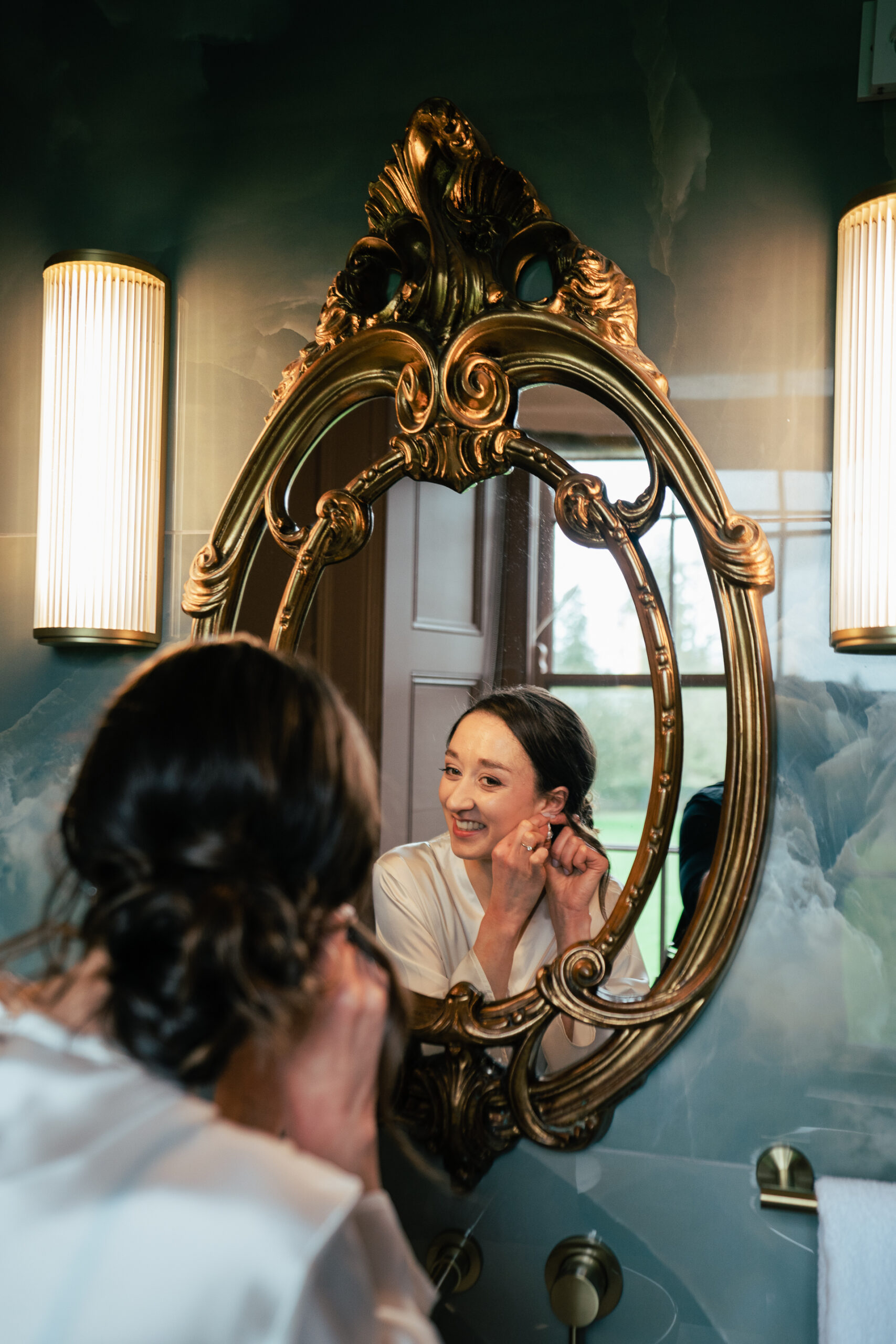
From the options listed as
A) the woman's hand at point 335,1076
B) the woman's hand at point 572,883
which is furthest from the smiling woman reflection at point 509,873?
the woman's hand at point 335,1076

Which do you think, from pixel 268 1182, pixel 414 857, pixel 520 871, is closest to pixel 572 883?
pixel 520 871

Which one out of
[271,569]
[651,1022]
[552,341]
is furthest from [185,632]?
[651,1022]

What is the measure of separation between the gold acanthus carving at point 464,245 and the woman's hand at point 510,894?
0.43 meters

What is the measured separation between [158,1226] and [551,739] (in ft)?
1.78

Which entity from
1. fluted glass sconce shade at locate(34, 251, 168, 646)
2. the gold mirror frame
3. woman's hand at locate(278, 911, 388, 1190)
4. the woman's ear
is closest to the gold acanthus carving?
the gold mirror frame

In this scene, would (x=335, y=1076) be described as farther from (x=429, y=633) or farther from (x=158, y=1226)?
(x=429, y=633)

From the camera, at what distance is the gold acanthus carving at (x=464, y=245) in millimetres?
928

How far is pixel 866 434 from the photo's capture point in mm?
822

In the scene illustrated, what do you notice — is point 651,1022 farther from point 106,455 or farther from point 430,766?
point 106,455

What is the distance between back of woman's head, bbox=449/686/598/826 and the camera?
2.94ft

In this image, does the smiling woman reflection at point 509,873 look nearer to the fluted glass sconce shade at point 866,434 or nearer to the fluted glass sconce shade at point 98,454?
the fluted glass sconce shade at point 866,434

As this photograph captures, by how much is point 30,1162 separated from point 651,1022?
22.0 inches

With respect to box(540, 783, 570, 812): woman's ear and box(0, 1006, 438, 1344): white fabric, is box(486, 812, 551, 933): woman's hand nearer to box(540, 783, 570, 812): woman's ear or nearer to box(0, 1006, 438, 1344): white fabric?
box(540, 783, 570, 812): woman's ear

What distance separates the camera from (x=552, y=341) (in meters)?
0.93
